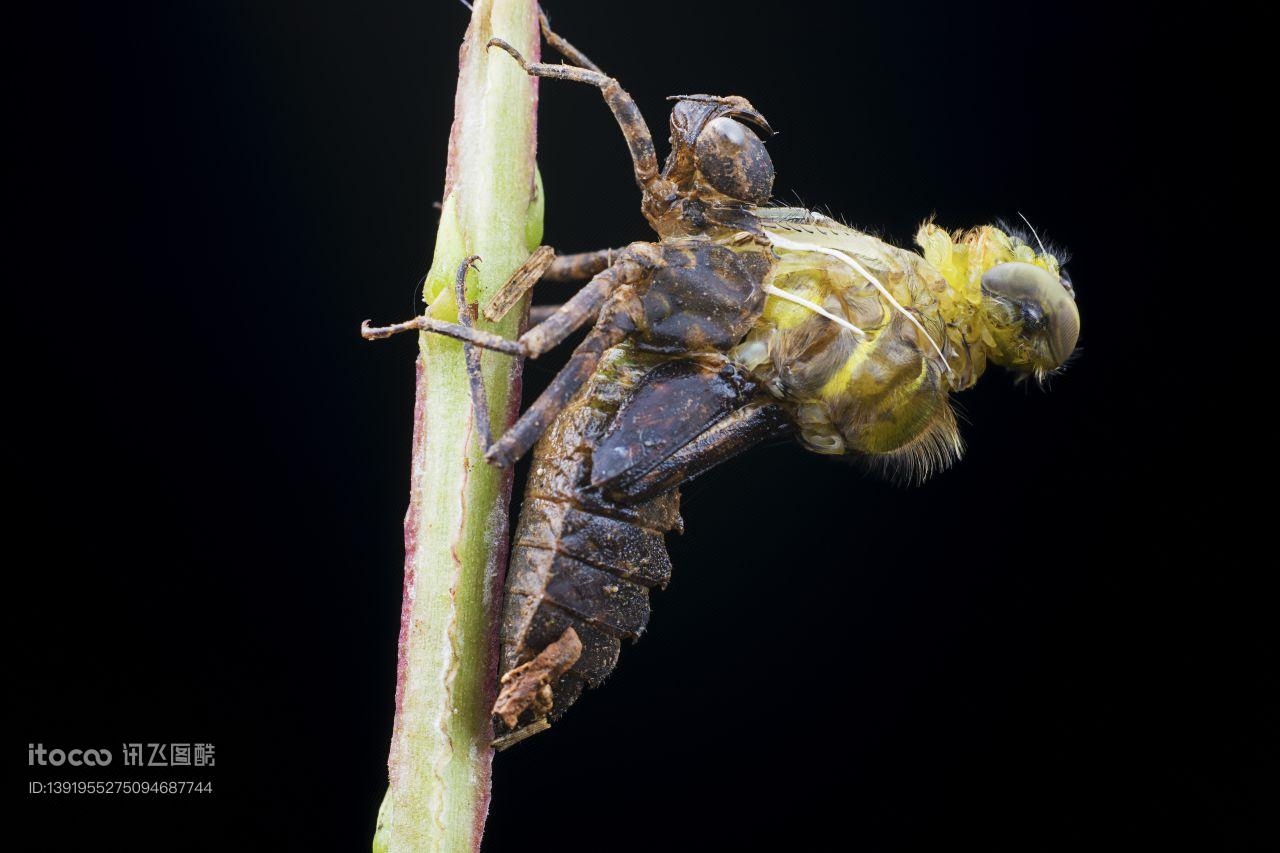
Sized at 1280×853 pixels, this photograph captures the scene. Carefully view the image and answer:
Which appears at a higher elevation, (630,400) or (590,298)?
(590,298)

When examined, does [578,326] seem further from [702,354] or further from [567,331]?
[702,354]

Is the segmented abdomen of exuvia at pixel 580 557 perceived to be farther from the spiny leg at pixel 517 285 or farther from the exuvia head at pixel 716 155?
the exuvia head at pixel 716 155

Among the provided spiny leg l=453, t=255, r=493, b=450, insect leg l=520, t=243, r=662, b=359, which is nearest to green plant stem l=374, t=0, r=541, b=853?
spiny leg l=453, t=255, r=493, b=450

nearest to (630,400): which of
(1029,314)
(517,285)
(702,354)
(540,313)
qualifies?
(702,354)

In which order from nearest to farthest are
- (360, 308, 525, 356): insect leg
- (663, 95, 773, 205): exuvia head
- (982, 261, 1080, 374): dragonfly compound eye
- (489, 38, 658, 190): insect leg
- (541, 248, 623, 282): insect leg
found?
1. (360, 308, 525, 356): insect leg
2. (489, 38, 658, 190): insect leg
3. (663, 95, 773, 205): exuvia head
4. (982, 261, 1080, 374): dragonfly compound eye
5. (541, 248, 623, 282): insect leg

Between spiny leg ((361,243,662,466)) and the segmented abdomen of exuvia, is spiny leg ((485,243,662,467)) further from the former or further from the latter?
the segmented abdomen of exuvia

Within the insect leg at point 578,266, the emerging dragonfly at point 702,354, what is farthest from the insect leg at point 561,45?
the insect leg at point 578,266

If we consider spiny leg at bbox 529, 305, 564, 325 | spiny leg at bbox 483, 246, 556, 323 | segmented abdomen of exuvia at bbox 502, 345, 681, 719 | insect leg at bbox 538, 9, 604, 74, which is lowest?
segmented abdomen of exuvia at bbox 502, 345, 681, 719

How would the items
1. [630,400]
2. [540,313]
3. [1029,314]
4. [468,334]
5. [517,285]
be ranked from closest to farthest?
[468,334]
[517,285]
[630,400]
[1029,314]
[540,313]
